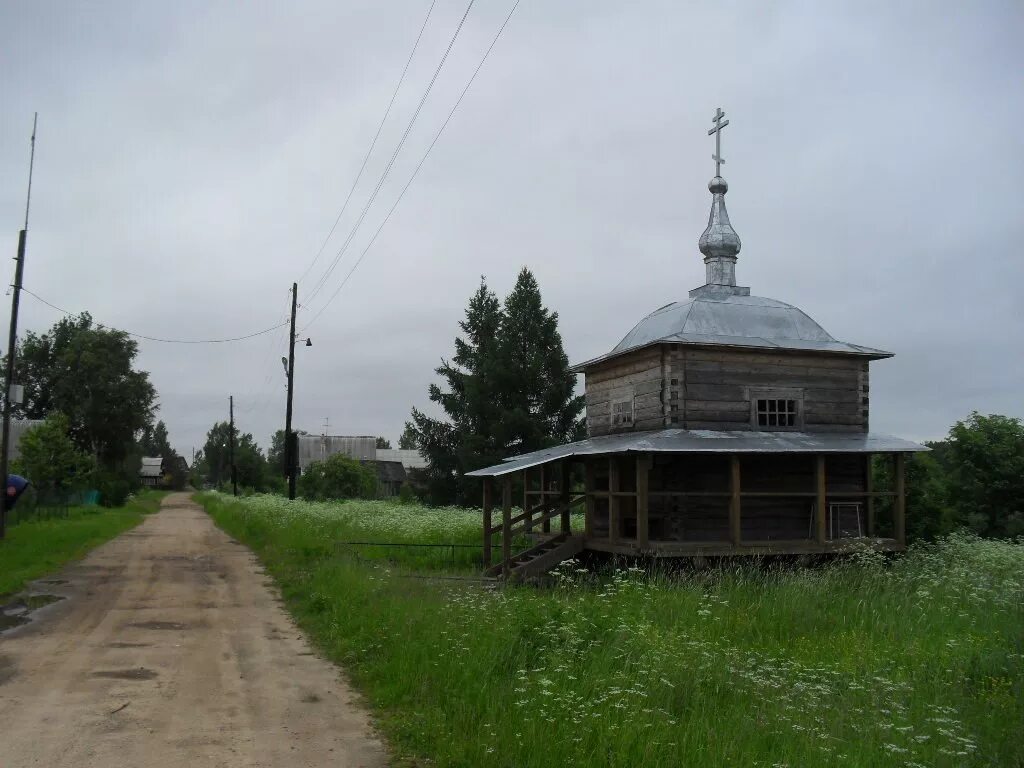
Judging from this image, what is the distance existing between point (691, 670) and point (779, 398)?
41.1 feet

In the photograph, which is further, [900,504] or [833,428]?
[833,428]

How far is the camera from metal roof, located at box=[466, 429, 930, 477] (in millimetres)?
16703

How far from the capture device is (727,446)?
55.7 feet

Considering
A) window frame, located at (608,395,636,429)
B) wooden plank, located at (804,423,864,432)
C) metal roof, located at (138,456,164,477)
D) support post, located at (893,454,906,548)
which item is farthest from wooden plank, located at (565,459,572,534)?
metal roof, located at (138,456,164,477)

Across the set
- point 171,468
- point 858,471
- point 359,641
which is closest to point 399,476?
point 171,468

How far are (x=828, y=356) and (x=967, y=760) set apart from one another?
14020 mm

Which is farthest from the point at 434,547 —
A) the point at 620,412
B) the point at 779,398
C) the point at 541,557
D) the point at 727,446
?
the point at 779,398

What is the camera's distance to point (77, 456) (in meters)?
45.0

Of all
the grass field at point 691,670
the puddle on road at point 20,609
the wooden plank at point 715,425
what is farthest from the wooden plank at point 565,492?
the puddle on road at point 20,609

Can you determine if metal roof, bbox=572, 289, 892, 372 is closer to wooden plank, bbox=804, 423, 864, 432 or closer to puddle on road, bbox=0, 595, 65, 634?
wooden plank, bbox=804, 423, 864, 432

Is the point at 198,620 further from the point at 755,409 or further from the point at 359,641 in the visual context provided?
the point at 755,409

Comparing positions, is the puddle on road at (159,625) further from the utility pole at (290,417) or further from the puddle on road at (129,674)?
the utility pole at (290,417)

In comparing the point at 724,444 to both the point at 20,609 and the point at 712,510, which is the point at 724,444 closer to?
the point at 712,510

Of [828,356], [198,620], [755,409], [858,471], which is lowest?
[198,620]
